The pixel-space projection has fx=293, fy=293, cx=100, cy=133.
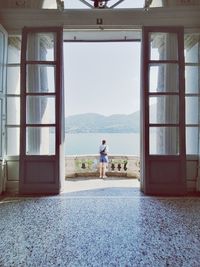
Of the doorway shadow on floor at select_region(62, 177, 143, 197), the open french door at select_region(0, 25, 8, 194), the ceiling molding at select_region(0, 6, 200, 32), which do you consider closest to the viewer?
the open french door at select_region(0, 25, 8, 194)

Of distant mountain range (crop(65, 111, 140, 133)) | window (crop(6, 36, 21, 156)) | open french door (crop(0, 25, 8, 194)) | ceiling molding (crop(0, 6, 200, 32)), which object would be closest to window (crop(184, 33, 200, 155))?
ceiling molding (crop(0, 6, 200, 32))

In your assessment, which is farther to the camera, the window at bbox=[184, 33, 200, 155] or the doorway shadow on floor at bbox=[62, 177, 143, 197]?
the window at bbox=[184, 33, 200, 155]

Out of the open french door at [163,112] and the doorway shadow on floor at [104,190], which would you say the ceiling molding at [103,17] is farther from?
the doorway shadow on floor at [104,190]

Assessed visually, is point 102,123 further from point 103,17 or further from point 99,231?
point 99,231

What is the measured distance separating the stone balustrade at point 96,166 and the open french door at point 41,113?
2.66 metres

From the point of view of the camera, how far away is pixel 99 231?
326 cm

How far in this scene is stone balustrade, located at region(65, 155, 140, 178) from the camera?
7871mm

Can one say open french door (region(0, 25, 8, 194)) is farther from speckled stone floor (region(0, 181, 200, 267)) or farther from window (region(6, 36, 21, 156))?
speckled stone floor (region(0, 181, 200, 267))

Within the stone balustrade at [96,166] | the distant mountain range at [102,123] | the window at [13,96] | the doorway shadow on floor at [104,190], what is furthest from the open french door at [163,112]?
the distant mountain range at [102,123]

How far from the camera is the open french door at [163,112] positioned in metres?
5.21

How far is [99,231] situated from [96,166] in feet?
16.6

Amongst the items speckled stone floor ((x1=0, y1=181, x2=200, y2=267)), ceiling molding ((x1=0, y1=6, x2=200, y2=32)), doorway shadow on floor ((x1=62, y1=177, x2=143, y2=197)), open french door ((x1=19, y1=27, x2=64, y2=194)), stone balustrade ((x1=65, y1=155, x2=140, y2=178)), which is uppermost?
ceiling molding ((x1=0, y1=6, x2=200, y2=32))

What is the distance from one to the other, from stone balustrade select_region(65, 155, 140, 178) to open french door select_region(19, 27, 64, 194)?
8.73ft

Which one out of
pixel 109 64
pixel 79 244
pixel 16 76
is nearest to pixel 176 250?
pixel 79 244
